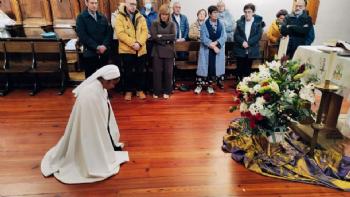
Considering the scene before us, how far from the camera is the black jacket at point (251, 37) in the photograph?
434cm

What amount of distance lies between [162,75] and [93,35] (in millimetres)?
1200

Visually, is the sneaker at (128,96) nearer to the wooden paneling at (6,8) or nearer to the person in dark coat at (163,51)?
the person in dark coat at (163,51)

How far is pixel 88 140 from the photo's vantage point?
2146 mm

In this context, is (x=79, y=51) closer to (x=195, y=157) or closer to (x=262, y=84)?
(x=195, y=157)

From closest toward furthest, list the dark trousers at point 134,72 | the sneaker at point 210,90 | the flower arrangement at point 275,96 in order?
the flower arrangement at point 275,96 → the dark trousers at point 134,72 → the sneaker at point 210,90

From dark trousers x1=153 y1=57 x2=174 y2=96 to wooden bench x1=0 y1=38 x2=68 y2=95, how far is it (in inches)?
61.8

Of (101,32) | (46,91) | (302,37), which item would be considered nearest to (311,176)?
(302,37)

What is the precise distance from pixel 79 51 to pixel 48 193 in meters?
3.17

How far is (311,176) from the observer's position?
2268 millimetres

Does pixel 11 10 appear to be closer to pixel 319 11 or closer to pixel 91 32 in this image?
pixel 91 32

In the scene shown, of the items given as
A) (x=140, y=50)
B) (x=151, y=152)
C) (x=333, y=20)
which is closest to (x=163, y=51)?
(x=140, y=50)

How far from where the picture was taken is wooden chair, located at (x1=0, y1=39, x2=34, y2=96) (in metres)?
4.26

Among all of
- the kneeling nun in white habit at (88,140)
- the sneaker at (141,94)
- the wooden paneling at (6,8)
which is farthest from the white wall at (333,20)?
the wooden paneling at (6,8)

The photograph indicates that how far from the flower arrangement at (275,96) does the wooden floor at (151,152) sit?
0.48 metres
